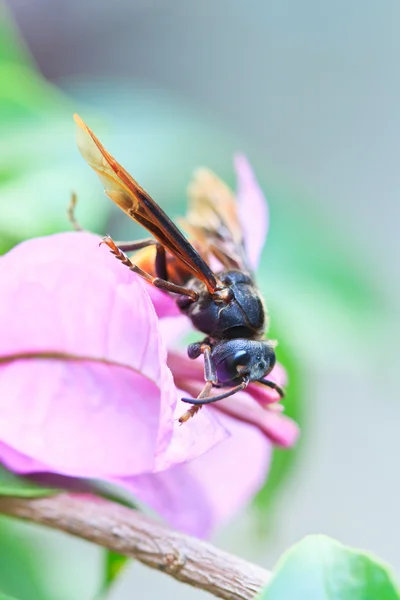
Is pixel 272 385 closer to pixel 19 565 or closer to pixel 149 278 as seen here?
pixel 149 278

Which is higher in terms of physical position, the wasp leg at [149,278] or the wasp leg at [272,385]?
the wasp leg at [149,278]

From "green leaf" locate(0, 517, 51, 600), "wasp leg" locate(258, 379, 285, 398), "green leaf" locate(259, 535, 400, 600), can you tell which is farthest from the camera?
"green leaf" locate(0, 517, 51, 600)

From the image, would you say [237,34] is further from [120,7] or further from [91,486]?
[91,486]

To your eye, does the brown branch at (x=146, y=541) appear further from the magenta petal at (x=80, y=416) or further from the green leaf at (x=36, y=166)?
the green leaf at (x=36, y=166)

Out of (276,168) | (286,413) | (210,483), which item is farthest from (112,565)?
(276,168)

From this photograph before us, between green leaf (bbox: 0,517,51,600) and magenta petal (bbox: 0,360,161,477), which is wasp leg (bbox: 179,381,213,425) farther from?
green leaf (bbox: 0,517,51,600)

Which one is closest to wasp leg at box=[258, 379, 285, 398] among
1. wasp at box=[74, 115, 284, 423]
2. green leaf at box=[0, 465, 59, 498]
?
wasp at box=[74, 115, 284, 423]

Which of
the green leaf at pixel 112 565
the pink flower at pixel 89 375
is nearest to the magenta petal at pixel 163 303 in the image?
the pink flower at pixel 89 375
